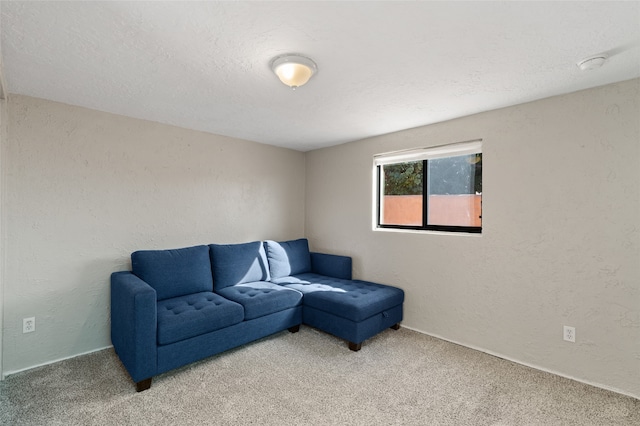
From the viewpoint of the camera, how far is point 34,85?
2.25 meters

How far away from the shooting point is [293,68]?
1862 mm

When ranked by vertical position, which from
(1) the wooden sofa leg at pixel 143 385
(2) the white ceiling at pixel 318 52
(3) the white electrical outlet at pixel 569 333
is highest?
(2) the white ceiling at pixel 318 52

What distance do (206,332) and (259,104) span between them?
78.8 inches

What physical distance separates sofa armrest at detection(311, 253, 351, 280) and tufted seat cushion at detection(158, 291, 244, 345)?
1.49 metres

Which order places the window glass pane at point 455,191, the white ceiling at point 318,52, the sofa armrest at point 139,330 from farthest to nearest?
the window glass pane at point 455,191 < the sofa armrest at point 139,330 < the white ceiling at point 318,52

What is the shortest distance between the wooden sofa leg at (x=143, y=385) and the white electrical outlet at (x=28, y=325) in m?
1.15

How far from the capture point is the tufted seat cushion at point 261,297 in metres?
2.82

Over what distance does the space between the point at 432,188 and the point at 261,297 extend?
7.19ft

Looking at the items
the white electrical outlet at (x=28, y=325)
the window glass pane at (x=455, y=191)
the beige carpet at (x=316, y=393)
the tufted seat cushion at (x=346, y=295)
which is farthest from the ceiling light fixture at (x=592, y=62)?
the white electrical outlet at (x=28, y=325)

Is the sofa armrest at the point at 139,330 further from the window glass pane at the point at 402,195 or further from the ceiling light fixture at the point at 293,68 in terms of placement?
the window glass pane at the point at 402,195

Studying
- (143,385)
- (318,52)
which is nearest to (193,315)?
(143,385)

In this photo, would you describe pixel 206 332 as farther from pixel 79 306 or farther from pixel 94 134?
pixel 94 134

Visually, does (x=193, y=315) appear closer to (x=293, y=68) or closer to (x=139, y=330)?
(x=139, y=330)

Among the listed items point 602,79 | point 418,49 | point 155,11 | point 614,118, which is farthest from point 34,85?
point 614,118
